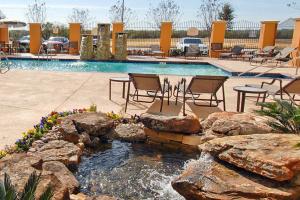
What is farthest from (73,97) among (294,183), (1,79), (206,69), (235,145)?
(206,69)

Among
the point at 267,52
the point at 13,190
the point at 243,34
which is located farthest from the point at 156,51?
the point at 13,190

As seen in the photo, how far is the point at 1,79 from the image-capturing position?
31.2 feet

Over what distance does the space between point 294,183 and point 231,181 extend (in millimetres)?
567

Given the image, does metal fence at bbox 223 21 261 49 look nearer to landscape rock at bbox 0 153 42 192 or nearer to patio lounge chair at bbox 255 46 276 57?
patio lounge chair at bbox 255 46 276 57

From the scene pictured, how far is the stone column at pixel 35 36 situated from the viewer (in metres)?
19.7

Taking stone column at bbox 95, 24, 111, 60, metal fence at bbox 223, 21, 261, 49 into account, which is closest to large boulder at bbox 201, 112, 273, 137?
stone column at bbox 95, 24, 111, 60

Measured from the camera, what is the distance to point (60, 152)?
420 centimetres

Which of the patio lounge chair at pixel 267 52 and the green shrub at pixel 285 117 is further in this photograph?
the patio lounge chair at pixel 267 52

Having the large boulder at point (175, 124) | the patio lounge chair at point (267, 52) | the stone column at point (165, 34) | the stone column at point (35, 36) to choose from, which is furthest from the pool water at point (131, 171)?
the stone column at point (35, 36)

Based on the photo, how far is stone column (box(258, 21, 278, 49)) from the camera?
18984 mm

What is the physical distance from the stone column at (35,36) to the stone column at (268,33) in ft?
42.9

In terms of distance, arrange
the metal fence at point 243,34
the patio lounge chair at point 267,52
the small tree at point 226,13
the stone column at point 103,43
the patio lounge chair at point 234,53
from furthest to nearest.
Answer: the small tree at point 226,13
the metal fence at point 243,34
the patio lounge chair at point 234,53
the patio lounge chair at point 267,52
the stone column at point 103,43

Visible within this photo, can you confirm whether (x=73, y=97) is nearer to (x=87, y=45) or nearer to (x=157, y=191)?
(x=157, y=191)

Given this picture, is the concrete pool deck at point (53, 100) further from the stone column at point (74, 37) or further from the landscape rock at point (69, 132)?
the stone column at point (74, 37)
